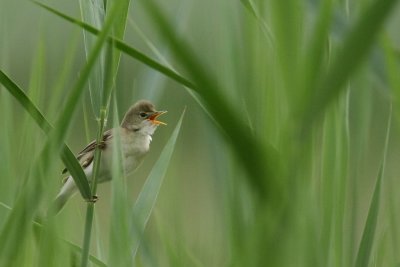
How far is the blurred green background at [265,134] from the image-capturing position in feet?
1.67

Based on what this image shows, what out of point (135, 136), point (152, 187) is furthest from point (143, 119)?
point (152, 187)

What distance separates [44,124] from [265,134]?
291mm

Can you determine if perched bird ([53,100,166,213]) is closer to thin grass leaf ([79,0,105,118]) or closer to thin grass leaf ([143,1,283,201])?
thin grass leaf ([79,0,105,118])

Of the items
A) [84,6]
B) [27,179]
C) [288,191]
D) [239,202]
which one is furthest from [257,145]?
[84,6]

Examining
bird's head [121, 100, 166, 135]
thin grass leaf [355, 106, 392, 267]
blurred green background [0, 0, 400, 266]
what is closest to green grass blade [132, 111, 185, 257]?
blurred green background [0, 0, 400, 266]

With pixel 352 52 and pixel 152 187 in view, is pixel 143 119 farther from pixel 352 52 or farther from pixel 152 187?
pixel 352 52

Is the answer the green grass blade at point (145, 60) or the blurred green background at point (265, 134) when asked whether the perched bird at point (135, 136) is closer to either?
the blurred green background at point (265, 134)

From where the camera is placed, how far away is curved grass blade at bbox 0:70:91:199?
85cm

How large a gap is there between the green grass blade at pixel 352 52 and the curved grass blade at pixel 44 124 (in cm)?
41

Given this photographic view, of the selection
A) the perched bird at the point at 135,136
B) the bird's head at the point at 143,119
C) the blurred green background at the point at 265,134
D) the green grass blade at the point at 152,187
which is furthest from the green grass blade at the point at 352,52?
the bird's head at the point at 143,119

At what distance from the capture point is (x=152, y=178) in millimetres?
1100

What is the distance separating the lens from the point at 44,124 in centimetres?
88

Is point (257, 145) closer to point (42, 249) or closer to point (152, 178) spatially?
point (42, 249)

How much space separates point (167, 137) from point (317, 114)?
612 mm
